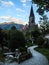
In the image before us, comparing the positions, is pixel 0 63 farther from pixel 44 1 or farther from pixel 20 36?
pixel 20 36

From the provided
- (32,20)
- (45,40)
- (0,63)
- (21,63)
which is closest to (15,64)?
(21,63)

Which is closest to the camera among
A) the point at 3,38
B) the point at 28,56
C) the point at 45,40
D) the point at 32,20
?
the point at 28,56

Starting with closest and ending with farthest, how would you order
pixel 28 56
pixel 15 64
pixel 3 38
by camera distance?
1. pixel 15 64
2. pixel 28 56
3. pixel 3 38

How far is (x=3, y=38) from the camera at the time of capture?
40.9 metres

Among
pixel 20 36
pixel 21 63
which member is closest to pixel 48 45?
pixel 20 36

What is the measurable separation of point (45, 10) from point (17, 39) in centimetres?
1841

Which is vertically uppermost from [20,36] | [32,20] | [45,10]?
[45,10]

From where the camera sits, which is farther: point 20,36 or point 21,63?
point 20,36

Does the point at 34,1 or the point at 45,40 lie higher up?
the point at 34,1

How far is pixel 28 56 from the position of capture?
25266 mm

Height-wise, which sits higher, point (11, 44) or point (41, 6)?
point (41, 6)

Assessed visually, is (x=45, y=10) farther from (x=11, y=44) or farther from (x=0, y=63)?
(x=11, y=44)

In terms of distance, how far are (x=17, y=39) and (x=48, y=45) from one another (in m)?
10.8

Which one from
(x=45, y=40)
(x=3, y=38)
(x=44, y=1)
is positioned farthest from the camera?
(x=45, y=40)
